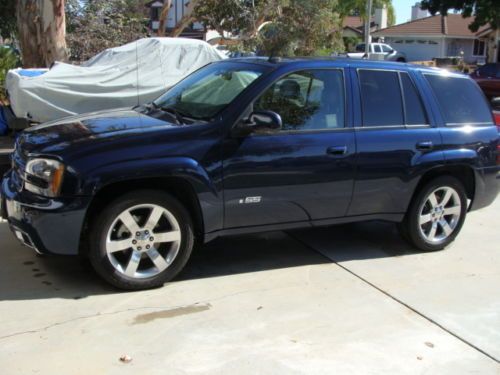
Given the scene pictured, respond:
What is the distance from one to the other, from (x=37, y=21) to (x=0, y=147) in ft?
14.2

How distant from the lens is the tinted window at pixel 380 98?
5.21m

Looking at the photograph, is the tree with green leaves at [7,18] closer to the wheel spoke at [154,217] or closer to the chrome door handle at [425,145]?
the wheel spoke at [154,217]

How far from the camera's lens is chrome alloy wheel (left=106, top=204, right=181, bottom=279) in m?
4.36

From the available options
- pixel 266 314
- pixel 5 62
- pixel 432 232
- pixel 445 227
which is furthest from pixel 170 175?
pixel 5 62

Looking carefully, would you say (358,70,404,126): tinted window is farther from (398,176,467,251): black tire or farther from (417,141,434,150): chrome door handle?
(398,176,467,251): black tire

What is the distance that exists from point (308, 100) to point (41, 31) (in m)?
9.28

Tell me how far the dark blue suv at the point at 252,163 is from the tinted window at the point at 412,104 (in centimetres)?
1

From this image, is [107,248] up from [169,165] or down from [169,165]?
down

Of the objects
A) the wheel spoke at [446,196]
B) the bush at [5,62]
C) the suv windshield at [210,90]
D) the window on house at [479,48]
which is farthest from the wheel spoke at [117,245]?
the window on house at [479,48]

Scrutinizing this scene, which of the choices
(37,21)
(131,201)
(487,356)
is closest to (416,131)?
(487,356)

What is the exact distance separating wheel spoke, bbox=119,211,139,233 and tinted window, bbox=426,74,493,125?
309cm

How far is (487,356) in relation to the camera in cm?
381

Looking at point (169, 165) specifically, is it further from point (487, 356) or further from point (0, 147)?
point (0, 147)

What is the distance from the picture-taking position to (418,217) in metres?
5.59
